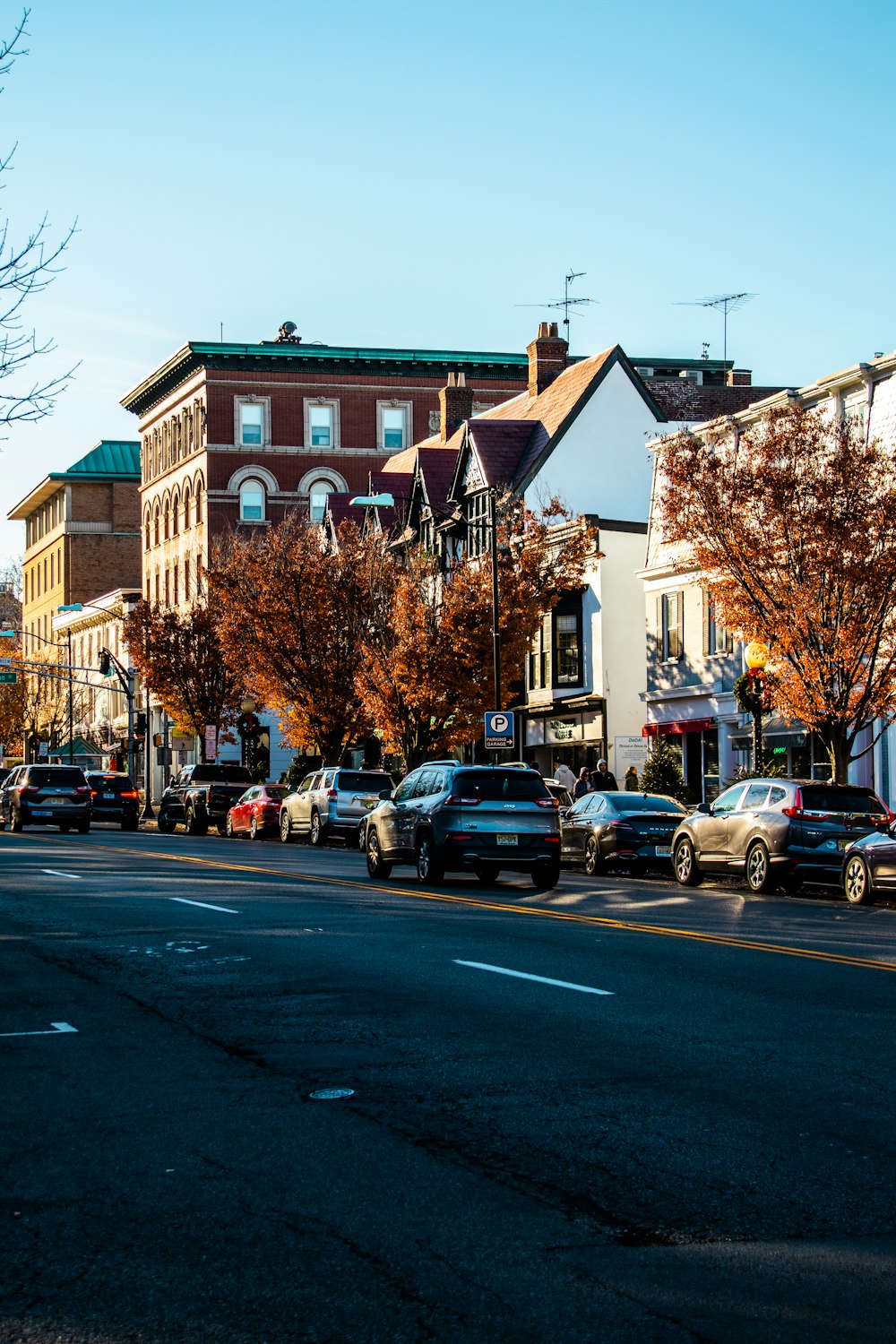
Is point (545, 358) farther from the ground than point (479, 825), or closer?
farther from the ground

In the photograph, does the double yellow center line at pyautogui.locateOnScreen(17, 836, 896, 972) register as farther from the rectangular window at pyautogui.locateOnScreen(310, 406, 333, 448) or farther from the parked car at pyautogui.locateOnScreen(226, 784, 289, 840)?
the rectangular window at pyautogui.locateOnScreen(310, 406, 333, 448)

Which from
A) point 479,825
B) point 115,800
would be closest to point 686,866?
point 479,825

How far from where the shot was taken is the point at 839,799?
25969 mm

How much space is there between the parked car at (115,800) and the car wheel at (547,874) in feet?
113

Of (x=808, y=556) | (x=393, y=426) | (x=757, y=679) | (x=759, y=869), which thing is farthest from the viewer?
(x=393, y=426)

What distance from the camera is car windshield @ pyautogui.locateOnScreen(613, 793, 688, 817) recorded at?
3078 cm

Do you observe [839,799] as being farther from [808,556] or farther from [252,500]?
[252,500]

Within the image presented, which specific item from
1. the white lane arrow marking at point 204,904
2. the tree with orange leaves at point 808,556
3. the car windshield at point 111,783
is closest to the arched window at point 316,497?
the car windshield at point 111,783

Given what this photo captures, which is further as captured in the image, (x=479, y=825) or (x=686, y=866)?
(x=686, y=866)

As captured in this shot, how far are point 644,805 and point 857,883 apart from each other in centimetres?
759

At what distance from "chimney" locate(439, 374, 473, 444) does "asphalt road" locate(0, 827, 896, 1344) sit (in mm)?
54139

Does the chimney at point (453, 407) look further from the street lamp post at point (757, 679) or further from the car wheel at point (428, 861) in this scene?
the car wheel at point (428, 861)

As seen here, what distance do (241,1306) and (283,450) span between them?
8013 centimetres

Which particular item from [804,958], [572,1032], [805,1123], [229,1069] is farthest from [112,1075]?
[804,958]
